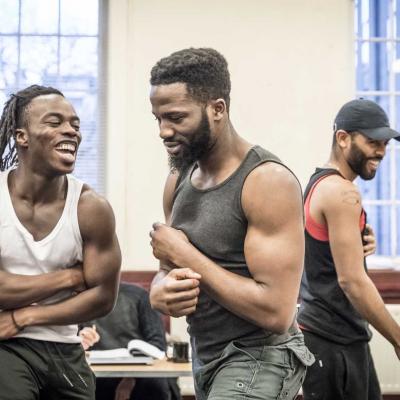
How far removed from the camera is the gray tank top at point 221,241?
7.59ft

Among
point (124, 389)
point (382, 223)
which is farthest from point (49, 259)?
point (382, 223)

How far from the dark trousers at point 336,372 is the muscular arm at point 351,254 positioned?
14cm

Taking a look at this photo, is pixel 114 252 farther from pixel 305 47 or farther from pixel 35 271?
pixel 305 47

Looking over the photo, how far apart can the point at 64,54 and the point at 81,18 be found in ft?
0.89

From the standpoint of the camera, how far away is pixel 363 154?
3324 millimetres

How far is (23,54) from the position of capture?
5770 mm

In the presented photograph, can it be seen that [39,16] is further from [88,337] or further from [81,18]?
[88,337]

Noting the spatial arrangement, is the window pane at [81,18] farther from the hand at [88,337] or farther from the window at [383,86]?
the hand at [88,337]

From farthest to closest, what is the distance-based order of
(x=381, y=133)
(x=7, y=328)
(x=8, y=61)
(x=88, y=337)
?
1. (x=8, y=61)
2. (x=88, y=337)
3. (x=381, y=133)
4. (x=7, y=328)

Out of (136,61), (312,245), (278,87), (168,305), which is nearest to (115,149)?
(136,61)

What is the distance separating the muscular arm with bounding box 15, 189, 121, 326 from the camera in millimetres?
2836

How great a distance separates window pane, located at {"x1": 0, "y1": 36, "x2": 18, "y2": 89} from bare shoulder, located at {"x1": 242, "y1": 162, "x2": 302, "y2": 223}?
12.5ft

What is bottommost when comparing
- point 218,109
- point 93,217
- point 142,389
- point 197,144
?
point 142,389

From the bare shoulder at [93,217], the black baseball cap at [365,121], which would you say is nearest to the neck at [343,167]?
the black baseball cap at [365,121]
